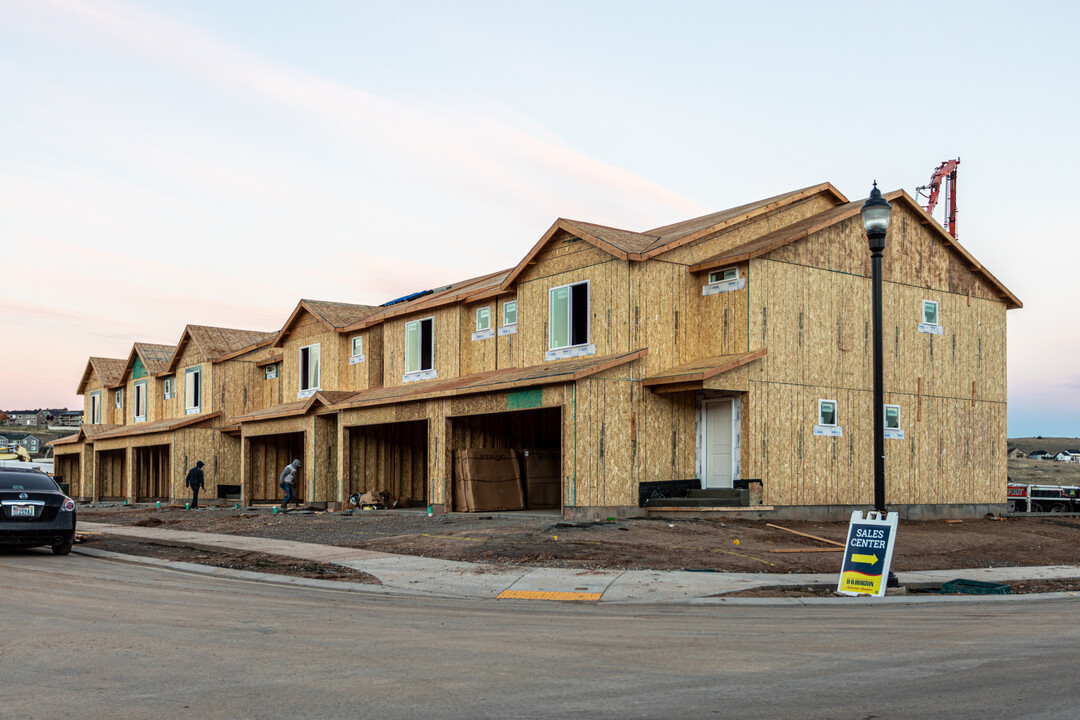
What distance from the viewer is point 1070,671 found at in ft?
26.0

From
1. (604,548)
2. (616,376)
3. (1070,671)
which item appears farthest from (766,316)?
(1070,671)

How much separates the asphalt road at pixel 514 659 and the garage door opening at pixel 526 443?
48.4 ft

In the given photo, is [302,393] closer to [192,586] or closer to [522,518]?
[522,518]

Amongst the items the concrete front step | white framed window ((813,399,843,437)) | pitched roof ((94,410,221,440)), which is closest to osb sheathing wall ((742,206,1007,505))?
white framed window ((813,399,843,437))

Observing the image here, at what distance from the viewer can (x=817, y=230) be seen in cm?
2508

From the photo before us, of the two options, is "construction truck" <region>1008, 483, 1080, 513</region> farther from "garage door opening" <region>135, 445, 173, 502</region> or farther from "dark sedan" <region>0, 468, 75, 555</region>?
"garage door opening" <region>135, 445, 173, 502</region>

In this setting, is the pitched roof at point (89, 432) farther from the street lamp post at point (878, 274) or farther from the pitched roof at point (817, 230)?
the street lamp post at point (878, 274)

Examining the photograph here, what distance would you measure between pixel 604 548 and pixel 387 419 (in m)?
12.8

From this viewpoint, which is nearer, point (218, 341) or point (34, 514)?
point (34, 514)

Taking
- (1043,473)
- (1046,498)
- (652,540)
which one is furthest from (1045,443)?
(652,540)

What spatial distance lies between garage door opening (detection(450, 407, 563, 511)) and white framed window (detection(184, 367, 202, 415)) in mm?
18807

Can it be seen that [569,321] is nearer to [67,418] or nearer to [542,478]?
[542,478]

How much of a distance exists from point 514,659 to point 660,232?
857 inches

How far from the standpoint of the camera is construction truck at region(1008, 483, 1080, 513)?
35.7 meters
